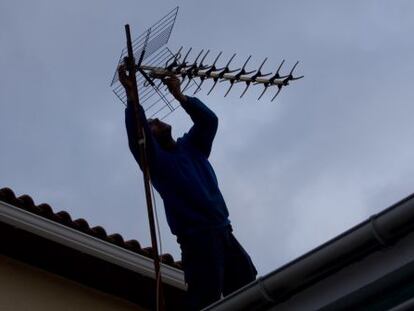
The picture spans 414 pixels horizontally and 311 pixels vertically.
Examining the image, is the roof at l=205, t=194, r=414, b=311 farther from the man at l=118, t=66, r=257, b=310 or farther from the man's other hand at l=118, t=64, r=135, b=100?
the man's other hand at l=118, t=64, r=135, b=100

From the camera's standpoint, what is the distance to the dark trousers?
673 centimetres

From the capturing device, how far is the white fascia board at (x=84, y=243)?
789 centimetres

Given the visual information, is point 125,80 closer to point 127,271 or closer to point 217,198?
point 217,198

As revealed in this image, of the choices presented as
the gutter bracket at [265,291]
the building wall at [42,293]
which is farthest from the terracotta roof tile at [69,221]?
the gutter bracket at [265,291]

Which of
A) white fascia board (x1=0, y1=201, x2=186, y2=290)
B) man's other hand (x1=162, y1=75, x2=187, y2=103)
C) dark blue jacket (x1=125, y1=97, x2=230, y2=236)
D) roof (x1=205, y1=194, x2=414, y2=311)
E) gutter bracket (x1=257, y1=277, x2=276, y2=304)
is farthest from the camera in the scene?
white fascia board (x1=0, y1=201, x2=186, y2=290)

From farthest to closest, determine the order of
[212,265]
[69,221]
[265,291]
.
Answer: [69,221] → [212,265] → [265,291]

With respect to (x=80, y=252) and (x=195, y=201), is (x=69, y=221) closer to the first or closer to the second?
(x=80, y=252)

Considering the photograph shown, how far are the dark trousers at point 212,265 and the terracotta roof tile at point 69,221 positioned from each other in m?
1.40

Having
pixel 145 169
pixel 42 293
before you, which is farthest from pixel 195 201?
pixel 42 293

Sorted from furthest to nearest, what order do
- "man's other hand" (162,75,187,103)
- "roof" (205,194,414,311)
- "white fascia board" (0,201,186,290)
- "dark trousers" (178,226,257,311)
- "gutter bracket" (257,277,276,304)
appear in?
"white fascia board" (0,201,186,290), "man's other hand" (162,75,187,103), "dark trousers" (178,226,257,311), "gutter bracket" (257,277,276,304), "roof" (205,194,414,311)

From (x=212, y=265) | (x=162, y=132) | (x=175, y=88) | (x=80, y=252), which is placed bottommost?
(x=212, y=265)

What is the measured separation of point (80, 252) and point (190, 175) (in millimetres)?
1423

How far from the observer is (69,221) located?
8094 mm

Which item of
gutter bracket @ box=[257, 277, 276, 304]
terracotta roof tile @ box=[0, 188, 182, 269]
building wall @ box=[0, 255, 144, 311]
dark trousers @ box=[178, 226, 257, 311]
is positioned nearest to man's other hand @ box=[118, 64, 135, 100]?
dark trousers @ box=[178, 226, 257, 311]
